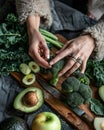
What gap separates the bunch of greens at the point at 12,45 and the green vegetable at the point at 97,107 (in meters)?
0.30

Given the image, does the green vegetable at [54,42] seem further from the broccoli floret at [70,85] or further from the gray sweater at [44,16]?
the broccoli floret at [70,85]

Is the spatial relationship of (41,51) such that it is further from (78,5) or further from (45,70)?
(78,5)

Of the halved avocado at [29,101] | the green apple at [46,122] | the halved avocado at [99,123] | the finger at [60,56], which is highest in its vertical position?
the finger at [60,56]

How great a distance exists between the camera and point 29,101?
4.15 ft

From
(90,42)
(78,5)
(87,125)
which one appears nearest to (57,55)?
(90,42)

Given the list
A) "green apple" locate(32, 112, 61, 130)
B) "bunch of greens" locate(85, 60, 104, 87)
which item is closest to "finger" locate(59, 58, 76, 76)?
"bunch of greens" locate(85, 60, 104, 87)

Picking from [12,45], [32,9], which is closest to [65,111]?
[12,45]

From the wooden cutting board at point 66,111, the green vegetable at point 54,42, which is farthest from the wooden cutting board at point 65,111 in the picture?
the green vegetable at point 54,42

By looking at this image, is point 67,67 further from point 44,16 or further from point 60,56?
point 44,16

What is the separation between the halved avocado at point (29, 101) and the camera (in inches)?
49.9

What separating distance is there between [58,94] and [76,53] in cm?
19

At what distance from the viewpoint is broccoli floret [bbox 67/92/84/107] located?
129 cm

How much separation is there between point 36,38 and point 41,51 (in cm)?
5

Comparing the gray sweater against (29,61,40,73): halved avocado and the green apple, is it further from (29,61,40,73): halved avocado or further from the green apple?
the green apple
